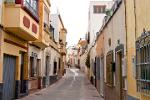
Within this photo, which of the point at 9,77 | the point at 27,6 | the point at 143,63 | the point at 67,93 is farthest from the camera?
the point at 67,93

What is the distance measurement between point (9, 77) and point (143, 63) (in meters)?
10.9

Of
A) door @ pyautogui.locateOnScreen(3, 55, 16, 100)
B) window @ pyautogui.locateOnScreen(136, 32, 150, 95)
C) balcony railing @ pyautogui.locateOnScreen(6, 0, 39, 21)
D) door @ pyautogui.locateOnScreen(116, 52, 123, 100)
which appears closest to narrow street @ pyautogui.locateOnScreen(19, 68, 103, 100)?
door @ pyautogui.locateOnScreen(3, 55, 16, 100)

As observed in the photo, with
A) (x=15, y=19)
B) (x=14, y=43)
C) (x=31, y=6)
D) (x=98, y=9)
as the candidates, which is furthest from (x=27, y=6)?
(x=98, y=9)

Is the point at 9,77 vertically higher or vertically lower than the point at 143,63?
lower

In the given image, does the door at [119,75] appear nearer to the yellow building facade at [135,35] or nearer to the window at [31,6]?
the yellow building facade at [135,35]

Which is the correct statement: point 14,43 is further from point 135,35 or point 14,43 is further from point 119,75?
point 135,35

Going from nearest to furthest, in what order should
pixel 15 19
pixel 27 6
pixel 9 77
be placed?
1. pixel 15 19
2. pixel 27 6
3. pixel 9 77

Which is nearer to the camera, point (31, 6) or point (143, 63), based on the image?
point (143, 63)

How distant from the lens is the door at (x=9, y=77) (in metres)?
16.0

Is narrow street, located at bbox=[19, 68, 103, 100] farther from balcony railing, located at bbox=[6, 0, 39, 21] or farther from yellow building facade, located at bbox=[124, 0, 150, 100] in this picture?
yellow building facade, located at bbox=[124, 0, 150, 100]

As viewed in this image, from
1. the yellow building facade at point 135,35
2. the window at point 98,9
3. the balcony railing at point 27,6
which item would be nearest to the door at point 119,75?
the yellow building facade at point 135,35

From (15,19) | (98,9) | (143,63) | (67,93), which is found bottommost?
(67,93)

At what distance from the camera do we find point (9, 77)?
1702 centimetres

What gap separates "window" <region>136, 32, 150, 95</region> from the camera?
699 centimetres
